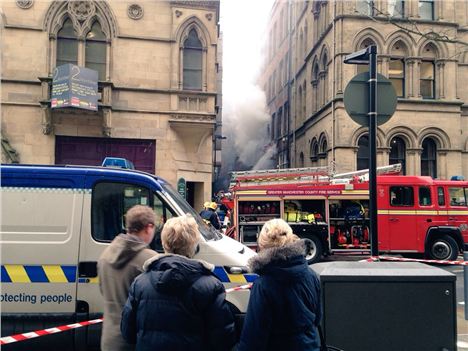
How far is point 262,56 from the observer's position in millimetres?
47969

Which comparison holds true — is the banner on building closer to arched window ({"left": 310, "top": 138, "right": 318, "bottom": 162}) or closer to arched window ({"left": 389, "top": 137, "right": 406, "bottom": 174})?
arched window ({"left": 310, "top": 138, "right": 318, "bottom": 162})

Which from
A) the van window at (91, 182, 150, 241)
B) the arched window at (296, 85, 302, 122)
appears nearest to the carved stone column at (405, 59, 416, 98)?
the arched window at (296, 85, 302, 122)

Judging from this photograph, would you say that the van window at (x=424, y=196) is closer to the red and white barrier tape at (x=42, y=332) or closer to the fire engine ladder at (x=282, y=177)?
the fire engine ladder at (x=282, y=177)

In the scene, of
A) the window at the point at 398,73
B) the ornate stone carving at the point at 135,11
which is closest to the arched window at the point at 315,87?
the window at the point at 398,73

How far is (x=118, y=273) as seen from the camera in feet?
10.3

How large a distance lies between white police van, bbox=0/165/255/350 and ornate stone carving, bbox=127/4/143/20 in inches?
579

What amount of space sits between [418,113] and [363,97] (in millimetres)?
19415

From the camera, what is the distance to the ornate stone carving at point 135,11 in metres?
17.9

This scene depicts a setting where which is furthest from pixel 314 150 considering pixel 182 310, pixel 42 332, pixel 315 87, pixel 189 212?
pixel 182 310

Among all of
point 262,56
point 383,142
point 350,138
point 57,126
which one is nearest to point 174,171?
point 57,126

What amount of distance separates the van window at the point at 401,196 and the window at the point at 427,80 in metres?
12.6

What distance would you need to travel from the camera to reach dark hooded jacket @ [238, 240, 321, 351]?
2.55m

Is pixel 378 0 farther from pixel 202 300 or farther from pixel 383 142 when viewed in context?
pixel 202 300

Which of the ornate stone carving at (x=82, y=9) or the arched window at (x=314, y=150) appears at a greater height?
the ornate stone carving at (x=82, y=9)
